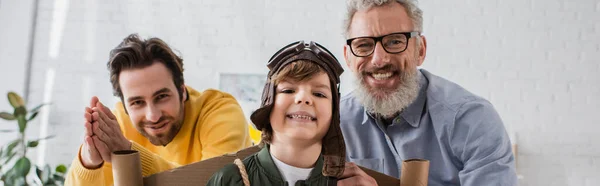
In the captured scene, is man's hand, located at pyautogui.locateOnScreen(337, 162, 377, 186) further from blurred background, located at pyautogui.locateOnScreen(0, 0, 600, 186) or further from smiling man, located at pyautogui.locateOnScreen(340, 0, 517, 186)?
blurred background, located at pyautogui.locateOnScreen(0, 0, 600, 186)

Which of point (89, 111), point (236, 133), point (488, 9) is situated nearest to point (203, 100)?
point (236, 133)

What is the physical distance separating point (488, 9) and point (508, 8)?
0.12m

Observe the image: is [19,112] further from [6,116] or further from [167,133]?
[167,133]

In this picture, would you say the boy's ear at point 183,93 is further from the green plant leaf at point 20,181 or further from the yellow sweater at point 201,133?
the green plant leaf at point 20,181

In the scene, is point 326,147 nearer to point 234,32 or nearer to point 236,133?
point 236,133

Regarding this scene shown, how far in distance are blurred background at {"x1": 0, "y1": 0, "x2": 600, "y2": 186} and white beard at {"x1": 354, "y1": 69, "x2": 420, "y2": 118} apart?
2191 mm

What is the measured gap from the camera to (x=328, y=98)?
92 cm

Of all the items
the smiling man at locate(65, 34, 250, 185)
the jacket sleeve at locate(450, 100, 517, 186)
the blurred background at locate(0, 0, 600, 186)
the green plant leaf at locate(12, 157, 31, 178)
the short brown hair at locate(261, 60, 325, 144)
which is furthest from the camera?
the blurred background at locate(0, 0, 600, 186)

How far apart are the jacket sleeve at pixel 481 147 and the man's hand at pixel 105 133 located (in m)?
0.72

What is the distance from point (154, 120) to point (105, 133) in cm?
16

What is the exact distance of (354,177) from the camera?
3.21ft

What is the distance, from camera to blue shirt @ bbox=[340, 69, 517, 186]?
52.6 inches

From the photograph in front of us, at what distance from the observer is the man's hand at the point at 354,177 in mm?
965

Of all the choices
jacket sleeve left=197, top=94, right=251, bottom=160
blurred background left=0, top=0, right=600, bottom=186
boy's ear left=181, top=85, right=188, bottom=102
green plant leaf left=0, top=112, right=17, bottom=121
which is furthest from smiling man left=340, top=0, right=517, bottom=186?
blurred background left=0, top=0, right=600, bottom=186
